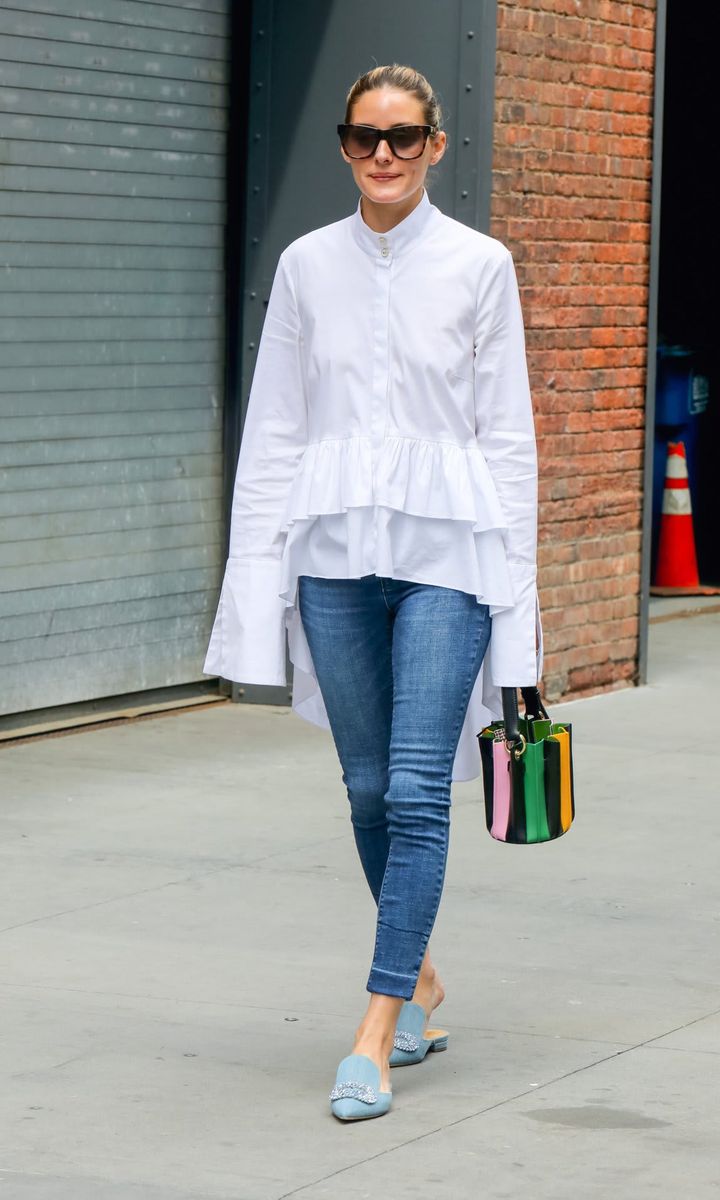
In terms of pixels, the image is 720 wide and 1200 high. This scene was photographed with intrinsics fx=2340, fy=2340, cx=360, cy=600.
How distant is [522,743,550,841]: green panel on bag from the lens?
4.46 meters

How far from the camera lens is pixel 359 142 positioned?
4410 millimetres

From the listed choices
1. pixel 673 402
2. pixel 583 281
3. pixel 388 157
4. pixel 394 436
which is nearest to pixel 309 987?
pixel 394 436

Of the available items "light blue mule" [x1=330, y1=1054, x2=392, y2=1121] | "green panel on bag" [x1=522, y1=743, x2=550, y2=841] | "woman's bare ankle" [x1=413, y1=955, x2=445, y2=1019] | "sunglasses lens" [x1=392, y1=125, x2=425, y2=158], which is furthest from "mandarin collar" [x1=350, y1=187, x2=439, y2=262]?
"light blue mule" [x1=330, y1=1054, x2=392, y2=1121]

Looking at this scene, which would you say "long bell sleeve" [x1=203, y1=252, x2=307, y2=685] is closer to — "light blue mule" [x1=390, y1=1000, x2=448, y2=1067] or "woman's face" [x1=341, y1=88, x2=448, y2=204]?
"woman's face" [x1=341, y1=88, x2=448, y2=204]

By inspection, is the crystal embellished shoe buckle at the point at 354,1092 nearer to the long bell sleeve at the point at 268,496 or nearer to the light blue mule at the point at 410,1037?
the light blue mule at the point at 410,1037

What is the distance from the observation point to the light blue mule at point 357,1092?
424cm

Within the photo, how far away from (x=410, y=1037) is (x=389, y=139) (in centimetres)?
174

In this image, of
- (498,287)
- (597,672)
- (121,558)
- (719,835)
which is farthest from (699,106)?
(498,287)

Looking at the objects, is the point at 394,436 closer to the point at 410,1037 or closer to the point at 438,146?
the point at 438,146

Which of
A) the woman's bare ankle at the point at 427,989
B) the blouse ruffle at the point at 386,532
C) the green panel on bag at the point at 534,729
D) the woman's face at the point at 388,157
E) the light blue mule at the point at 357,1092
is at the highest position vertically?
the woman's face at the point at 388,157

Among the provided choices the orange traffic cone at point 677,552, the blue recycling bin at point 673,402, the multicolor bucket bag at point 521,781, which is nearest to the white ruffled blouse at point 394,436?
the multicolor bucket bag at point 521,781

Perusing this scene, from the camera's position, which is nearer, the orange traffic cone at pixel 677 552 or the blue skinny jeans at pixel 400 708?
the blue skinny jeans at pixel 400 708

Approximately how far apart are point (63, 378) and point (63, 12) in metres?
1.25

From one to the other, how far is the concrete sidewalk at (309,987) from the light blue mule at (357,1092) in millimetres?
29
